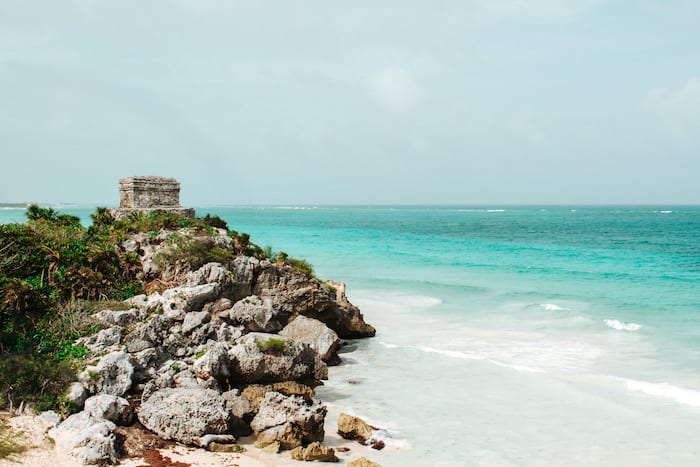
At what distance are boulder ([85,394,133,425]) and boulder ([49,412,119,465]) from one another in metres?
0.17

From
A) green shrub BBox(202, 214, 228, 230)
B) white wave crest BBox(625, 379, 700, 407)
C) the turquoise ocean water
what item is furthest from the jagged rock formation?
white wave crest BBox(625, 379, 700, 407)

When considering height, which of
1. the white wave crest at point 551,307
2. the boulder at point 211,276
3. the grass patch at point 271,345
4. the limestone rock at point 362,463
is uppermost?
the boulder at point 211,276

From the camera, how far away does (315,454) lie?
914 cm

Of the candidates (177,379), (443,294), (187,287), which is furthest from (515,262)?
(177,379)

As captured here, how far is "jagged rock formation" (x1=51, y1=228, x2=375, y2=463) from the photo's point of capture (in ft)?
31.6

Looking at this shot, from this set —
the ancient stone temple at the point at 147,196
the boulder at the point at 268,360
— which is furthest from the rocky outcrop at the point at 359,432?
the ancient stone temple at the point at 147,196

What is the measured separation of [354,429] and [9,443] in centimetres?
571

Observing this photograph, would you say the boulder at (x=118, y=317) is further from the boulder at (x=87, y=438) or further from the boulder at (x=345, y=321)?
the boulder at (x=345, y=321)

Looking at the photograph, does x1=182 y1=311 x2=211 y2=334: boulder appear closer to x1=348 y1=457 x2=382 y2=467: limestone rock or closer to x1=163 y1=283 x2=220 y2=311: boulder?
x1=163 y1=283 x2=220 y2=311: boulder

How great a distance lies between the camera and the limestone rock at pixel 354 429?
10.2m

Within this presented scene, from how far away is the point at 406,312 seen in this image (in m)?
21.7

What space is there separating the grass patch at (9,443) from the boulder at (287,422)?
3.75 metres

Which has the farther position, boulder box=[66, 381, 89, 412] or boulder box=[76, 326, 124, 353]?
boulder box=[76, 326, 124, 353]

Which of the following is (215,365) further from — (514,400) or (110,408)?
(514,400)
